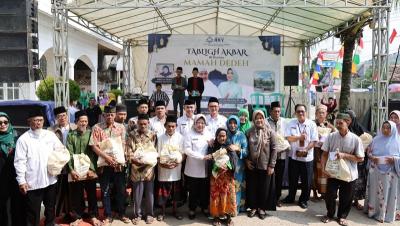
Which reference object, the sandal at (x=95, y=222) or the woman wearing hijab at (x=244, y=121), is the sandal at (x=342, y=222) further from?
the sandal at (x=95, y=222)

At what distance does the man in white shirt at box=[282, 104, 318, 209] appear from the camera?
5316 millimetres

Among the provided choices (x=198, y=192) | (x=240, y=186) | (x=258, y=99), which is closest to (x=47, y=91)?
(x=258, y=99)

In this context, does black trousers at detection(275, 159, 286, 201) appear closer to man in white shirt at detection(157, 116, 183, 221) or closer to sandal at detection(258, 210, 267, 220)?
sandal at detection(258, 210, 267, 220)

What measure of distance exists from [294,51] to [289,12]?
5025mm

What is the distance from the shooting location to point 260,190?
4.95 meters

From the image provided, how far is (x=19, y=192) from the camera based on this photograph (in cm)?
415

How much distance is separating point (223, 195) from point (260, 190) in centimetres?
55

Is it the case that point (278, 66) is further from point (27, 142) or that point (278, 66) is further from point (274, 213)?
point (27, 142)

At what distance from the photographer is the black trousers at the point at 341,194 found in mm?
4871

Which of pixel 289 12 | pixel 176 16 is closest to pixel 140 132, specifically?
pixel 289 12

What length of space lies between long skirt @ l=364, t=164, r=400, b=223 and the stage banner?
733 cm

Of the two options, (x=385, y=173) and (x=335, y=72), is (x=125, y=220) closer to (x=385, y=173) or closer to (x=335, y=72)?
(x=385, y=173)

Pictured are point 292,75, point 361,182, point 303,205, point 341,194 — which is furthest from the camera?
point 292,75

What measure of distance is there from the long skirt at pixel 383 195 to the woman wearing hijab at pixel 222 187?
1.93 m
